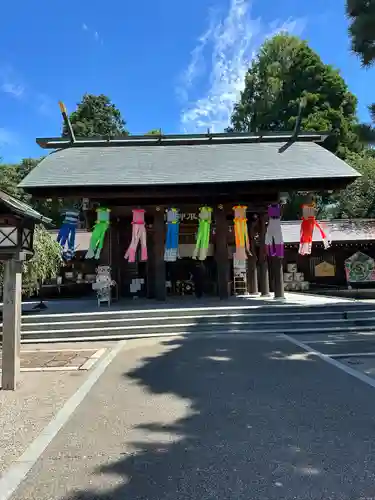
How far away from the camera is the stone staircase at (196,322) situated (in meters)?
9.95

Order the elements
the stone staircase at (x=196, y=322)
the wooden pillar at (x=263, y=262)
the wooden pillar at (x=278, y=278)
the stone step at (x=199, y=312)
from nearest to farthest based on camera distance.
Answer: the stone staircase at (x=196, y=322), the stone step at (x=199, y=312), the wooden pillar at (x=278, y=278), the wooden pillar at (x=263, y=262)

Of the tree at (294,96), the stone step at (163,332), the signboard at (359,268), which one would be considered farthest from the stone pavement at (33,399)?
the tree at (294,96)

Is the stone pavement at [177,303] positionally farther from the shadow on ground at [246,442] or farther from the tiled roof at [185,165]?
the shadow on ground at [246,442]

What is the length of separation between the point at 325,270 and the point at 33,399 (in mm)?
18209

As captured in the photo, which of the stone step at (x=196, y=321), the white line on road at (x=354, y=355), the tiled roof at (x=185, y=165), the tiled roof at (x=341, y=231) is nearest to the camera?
the white line on road at (x=354, y=355)

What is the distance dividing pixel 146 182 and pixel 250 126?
28534 mm

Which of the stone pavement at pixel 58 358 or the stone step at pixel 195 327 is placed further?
the stone step at pixel 195 327

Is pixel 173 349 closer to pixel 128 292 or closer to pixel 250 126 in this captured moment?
pixel 128 292

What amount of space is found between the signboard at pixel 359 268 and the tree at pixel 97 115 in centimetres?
2522

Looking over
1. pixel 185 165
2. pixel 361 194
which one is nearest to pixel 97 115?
pixel 361 194

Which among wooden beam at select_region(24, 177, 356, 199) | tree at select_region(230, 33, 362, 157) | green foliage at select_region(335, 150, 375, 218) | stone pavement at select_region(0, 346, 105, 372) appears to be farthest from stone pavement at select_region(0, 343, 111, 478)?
tree at select_region(230, 33, 362, 157)

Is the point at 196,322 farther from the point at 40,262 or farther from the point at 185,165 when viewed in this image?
the point at 185,165

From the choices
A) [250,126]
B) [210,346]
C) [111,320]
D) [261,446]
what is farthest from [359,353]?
[250,126]

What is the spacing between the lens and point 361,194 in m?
27.9
